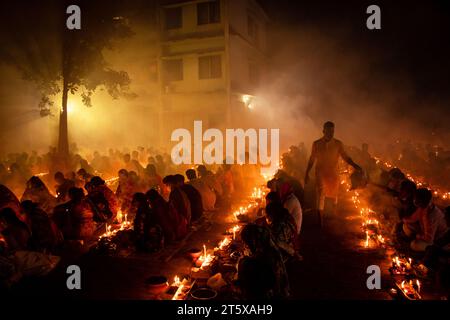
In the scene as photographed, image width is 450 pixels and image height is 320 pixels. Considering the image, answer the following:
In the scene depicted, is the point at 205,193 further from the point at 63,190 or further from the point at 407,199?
the point at 407,199

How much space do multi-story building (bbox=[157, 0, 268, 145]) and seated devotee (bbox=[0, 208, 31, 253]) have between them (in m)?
14.0

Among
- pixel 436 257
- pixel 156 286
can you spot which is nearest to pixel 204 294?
pixel 156 286

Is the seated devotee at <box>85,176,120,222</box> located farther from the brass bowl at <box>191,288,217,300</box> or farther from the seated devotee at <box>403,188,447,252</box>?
the seated devotee at <box>403,188,447,252</box>

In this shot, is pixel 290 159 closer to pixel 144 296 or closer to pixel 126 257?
pixel 126 257

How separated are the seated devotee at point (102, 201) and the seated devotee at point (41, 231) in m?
1.44

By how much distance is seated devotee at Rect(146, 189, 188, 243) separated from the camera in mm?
6832

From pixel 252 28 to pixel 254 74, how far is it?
284 cm

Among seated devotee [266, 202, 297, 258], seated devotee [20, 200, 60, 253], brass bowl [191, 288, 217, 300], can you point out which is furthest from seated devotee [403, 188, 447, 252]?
seated devotee [20, 200, 60, 253]

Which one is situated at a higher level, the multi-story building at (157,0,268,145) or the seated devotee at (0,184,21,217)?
the multi-story building at (157,0,268,145)

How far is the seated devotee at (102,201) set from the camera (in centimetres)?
795

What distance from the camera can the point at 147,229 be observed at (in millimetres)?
6695

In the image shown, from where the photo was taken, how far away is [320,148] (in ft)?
27.4
